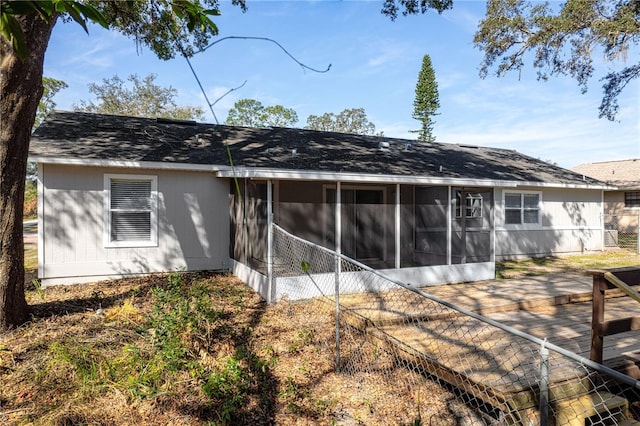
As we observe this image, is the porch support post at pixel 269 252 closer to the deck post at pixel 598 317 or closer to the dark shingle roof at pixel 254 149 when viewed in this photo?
the dark shingle roof at pixel 254 149

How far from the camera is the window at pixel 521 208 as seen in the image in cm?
1381

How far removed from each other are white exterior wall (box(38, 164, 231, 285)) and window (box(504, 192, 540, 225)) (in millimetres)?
9961

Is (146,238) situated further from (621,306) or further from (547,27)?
(547,27)

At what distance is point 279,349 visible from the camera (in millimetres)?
5211

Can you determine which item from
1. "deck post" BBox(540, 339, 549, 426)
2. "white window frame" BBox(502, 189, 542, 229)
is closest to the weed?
"deck post" BBox(540, 339, 549, 426)

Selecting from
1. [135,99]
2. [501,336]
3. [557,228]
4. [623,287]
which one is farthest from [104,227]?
[135,99]

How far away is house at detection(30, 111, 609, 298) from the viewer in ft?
26.7

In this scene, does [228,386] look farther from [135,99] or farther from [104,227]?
[135,99]

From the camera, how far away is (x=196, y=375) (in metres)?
4.32

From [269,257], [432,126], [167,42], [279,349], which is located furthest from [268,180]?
[432,126]

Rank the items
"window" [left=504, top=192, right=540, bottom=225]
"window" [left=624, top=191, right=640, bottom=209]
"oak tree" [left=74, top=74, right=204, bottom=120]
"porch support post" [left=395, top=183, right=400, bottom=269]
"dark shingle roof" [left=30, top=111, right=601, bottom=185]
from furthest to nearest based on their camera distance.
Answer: "oak tree" [left=74, top=74, right=204, bottom=120] < "window" [left=624, top=191, right=640, bottom=209] < "window" [left=504, top=192, right=540, bottom=225] < "dark shingle roof" [left=30, top=111, right=601, bottom=185] < "porch support post" [left=395, top=183, right=400, bottom=269]

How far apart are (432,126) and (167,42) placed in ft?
104

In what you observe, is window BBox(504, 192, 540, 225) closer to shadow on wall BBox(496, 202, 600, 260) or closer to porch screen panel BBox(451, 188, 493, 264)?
shadow on wall BBox(496, 202, 600, 260)

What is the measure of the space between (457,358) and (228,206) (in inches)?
272
